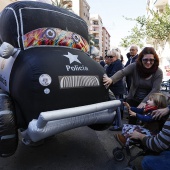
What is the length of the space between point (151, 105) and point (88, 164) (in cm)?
113

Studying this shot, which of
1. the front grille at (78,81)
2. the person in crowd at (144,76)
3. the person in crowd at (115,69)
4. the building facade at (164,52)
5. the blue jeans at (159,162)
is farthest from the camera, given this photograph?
the building facade at (164,52)

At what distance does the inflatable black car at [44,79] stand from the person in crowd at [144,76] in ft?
1.90

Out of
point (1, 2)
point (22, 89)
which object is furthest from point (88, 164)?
point (1, 2)

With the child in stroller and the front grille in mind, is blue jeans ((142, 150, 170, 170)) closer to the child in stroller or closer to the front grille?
the child in stroller

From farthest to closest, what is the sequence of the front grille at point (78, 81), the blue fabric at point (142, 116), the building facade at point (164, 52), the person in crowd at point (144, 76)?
1. the building facade at point (164, 52)
2. the person in crowd at point (144, 76)
3. the blue fabric at point (142, 116)
4. the front grille at point (78, 81)

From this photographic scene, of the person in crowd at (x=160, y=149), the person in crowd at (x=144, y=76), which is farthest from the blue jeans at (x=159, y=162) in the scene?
the person in crowd at (x=144, y=76)

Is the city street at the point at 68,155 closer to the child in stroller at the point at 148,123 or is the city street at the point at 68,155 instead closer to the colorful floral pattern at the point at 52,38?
the child in stroller at the point at 148,123

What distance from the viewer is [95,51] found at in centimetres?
394

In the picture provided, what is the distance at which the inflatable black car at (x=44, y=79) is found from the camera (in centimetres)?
232

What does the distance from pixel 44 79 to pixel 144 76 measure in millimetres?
1582

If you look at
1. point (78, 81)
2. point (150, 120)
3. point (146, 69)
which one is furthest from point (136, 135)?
point (146, 69)

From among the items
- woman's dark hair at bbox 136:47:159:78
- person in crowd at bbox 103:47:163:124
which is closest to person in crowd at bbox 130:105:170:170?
person in crowd at bbox 103:47:163:124

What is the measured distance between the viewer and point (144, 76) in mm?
3254

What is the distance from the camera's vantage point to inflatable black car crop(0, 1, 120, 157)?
7.63 ft
